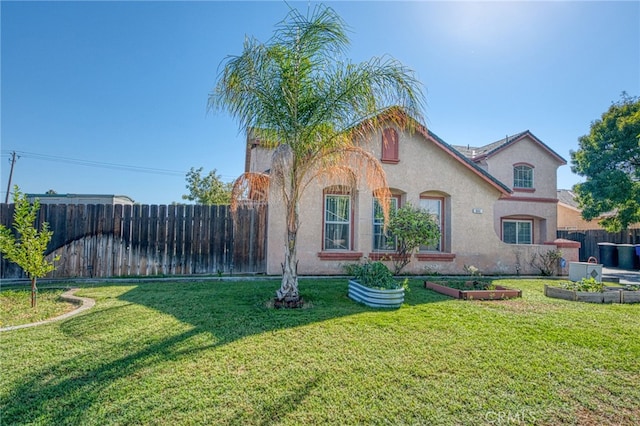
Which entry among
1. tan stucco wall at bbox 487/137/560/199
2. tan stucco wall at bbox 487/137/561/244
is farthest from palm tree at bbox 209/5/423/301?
tan stucco wall at bbox 487/137/560/199

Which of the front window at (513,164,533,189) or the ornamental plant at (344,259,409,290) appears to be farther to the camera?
the front window at (513,164,533,189)

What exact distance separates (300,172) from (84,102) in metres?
13.5

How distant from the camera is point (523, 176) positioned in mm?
20078

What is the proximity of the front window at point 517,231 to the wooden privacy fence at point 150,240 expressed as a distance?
52.5 ft

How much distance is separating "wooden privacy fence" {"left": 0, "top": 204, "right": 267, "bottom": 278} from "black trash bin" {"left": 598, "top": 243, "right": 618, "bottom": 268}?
67.7 ft

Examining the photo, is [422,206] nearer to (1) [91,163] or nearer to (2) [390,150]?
(2) [390,150]

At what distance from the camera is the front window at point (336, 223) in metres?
11.3

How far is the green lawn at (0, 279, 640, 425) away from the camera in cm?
286

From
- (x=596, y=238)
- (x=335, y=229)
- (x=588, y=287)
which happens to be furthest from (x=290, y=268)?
(x=596, y=238)

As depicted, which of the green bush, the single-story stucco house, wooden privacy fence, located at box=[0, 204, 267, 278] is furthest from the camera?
the single-story stucco house

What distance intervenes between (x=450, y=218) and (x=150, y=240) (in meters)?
10.7

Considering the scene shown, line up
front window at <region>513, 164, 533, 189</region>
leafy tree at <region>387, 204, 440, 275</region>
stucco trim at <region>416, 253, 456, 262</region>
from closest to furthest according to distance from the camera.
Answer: leafy tree at <region>387, 204, 440, 275</region>
stucco trim at <region>416, 253, 456, 262</region>
front window at <region>513, 164, 533, 189</region>

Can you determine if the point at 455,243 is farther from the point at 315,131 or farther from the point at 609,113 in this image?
the point at 609,113

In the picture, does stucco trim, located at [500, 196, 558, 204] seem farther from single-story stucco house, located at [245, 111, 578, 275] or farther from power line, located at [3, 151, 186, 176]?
power line, located at [3, 151, 186, 176]
